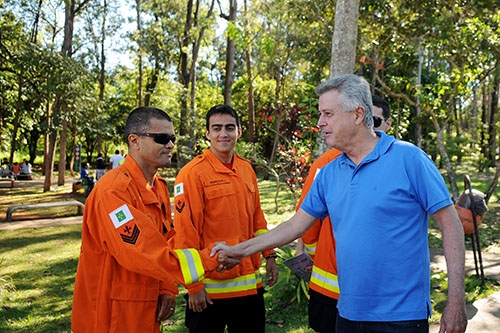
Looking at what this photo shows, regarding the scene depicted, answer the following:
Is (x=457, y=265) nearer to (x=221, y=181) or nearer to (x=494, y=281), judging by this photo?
(x=221, y=181)

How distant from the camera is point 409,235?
2.34 meters

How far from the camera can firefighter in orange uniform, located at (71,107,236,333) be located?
8.47 feet

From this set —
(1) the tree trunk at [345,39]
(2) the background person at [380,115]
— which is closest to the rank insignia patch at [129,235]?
(2) the background person at [380,115]

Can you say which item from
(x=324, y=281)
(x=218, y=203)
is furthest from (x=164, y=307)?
(x=324, y=281)

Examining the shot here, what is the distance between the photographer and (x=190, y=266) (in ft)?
8.92

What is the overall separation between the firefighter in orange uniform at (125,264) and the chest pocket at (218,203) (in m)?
0.58

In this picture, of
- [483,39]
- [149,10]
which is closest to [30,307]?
[483,39]

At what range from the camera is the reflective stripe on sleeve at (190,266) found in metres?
2.67

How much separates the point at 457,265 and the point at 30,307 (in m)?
5.67

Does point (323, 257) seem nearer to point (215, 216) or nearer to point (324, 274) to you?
point (324, 274)

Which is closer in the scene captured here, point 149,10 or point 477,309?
point 477,309

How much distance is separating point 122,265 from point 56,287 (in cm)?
519

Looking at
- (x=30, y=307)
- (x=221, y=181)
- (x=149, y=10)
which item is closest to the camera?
(x=221, y=181)

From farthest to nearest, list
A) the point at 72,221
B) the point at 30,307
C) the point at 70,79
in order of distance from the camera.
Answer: the point at 70,79
the point at 72,221
the point at 30,307
